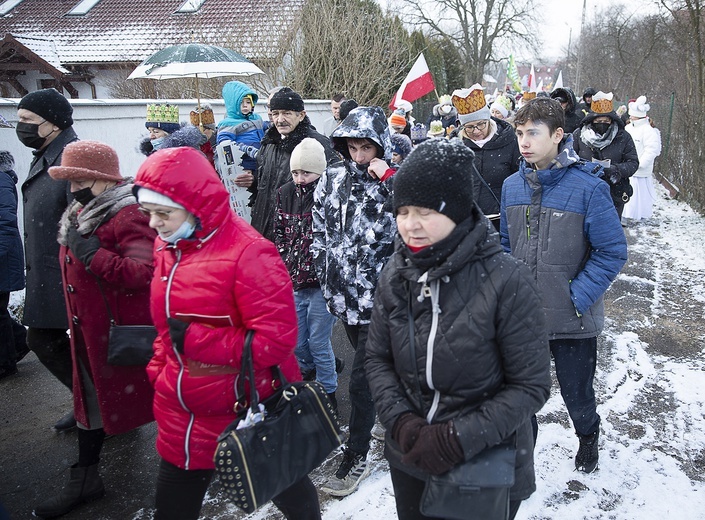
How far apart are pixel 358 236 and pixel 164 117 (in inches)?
164

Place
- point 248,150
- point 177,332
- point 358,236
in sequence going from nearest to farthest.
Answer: point 177,332 → point 358,236 → point 248,150

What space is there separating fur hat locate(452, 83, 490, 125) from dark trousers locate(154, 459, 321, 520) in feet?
11.4

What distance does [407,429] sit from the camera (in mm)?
1847

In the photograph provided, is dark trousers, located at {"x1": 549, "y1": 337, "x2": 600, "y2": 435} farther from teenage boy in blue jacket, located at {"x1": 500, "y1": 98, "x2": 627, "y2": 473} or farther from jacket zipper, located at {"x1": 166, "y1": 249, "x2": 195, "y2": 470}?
jacket zipper, located at {"x1": 166, "y1": 249, "x2": 195, "y2": 470}

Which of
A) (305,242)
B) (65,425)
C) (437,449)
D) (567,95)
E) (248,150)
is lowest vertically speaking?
(65,425)

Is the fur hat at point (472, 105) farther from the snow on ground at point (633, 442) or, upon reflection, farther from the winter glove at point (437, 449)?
the winter glove at point (437, 449)

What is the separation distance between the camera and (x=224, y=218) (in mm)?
2236

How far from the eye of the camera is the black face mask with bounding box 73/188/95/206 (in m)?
2.94

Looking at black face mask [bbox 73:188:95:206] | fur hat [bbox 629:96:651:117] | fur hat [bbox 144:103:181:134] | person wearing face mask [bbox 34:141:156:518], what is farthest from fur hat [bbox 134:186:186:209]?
fur hat [bbox 629:96:651:117]

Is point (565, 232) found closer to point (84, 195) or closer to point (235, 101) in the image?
point (84, 195)

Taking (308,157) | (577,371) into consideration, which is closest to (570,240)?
(577,371)

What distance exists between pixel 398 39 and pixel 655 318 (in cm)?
1404

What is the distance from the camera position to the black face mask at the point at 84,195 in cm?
294

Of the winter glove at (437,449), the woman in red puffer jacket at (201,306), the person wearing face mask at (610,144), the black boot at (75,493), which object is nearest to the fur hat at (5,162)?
the black boot at (75,493)
